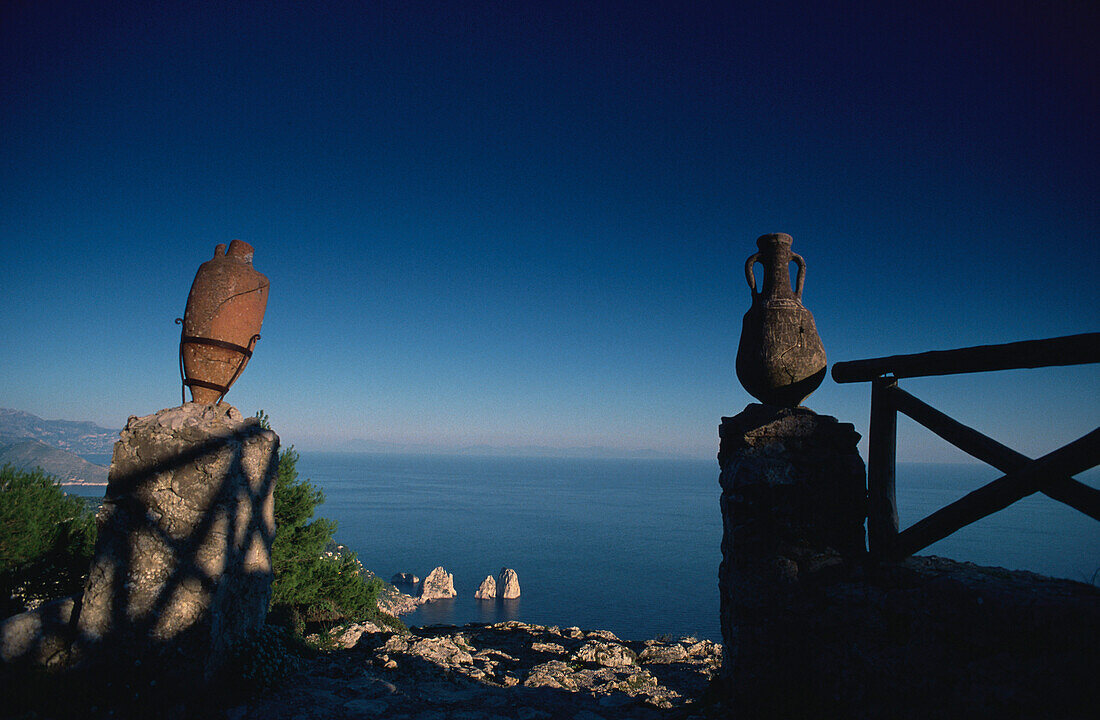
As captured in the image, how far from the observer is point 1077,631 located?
196 centimetres

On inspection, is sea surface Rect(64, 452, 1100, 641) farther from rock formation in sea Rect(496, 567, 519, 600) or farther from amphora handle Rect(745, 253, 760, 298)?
amphora handle Rect(745, 253, 760, 298)

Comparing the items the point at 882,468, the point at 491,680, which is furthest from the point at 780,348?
the point at 491,680

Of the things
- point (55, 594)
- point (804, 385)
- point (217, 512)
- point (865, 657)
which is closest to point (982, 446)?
point (804, 385)

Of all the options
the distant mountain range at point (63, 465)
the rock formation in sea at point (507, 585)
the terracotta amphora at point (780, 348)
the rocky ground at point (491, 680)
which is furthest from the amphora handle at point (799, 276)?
the distant mountain range at point (63, 465)

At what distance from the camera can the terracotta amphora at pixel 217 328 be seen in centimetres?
459

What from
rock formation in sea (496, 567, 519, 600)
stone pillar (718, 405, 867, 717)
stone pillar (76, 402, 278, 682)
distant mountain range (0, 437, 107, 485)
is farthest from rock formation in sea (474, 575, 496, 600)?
distant mountain range (0, 437, 107, 485)

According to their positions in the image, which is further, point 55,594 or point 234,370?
point 55,594

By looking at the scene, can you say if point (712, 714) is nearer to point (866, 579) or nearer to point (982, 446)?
point (866, 579)

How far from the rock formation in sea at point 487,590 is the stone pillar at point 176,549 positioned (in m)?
48.6

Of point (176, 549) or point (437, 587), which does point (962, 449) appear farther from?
point (437, 587)

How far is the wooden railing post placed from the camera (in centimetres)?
290

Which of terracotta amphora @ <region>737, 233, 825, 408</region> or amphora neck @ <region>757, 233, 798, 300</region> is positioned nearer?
terracotta amphora @ <region>737, 233, 825, 408</region>

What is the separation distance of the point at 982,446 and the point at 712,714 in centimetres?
269

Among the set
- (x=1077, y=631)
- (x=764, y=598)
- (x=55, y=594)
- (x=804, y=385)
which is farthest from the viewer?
(x=55, y=594)
